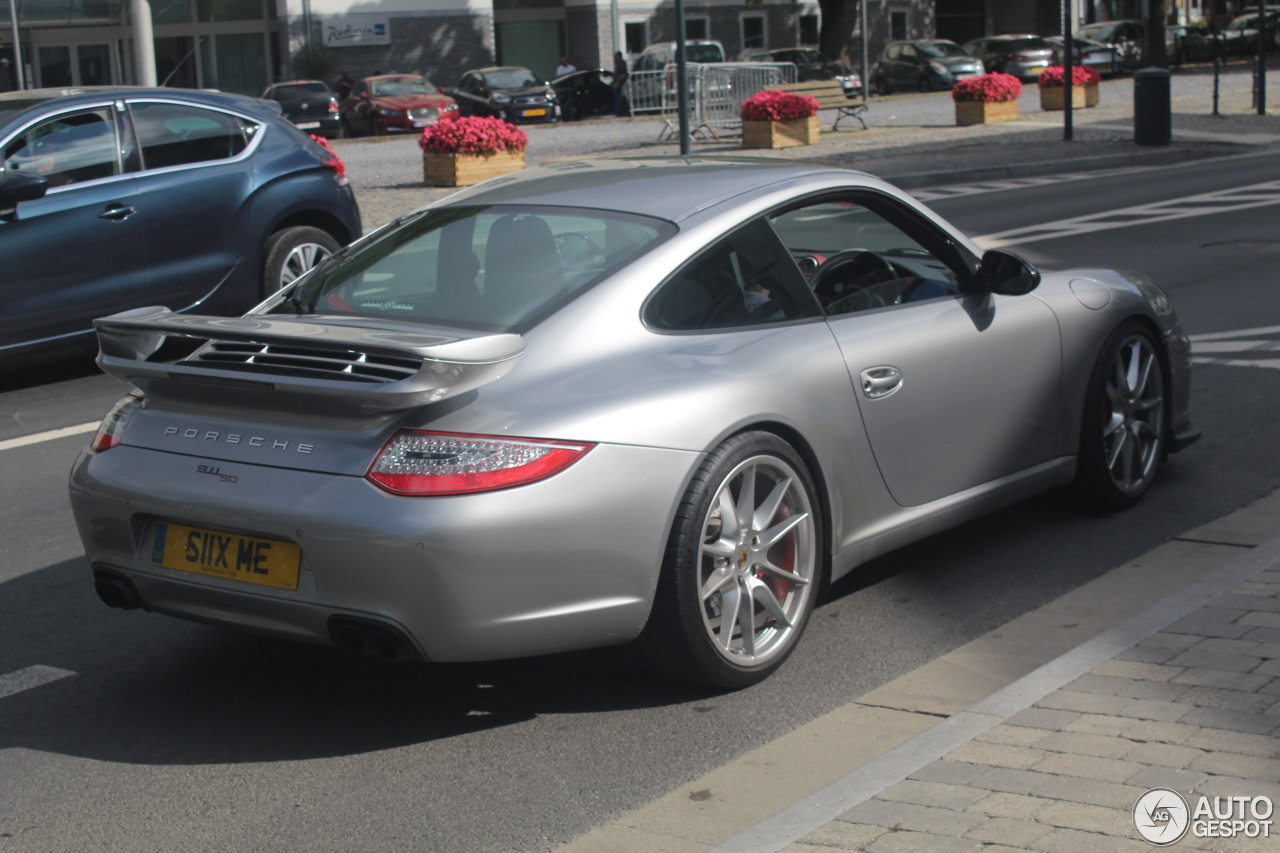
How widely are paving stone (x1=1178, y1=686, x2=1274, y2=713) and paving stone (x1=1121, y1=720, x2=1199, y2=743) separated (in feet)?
0.49

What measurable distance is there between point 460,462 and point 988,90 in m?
27.2

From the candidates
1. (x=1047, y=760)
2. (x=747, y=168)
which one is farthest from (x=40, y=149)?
(x=1047, y=760)

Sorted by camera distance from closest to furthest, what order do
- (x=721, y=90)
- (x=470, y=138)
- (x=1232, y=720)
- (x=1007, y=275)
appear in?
(x=1232, y=720), (x=1007, y=275), (x=470, y=138), (x=721, y=90)

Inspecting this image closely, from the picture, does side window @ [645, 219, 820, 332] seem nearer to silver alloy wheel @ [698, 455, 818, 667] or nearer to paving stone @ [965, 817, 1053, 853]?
silver alloy wheel @ [698, 455, 818, 667]

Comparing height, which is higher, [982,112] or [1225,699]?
[982,112]

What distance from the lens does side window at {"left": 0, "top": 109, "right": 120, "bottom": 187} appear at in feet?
26.6

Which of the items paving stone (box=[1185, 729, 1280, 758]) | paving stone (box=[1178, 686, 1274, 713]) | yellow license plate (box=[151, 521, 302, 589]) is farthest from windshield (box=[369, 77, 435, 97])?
paving stone (box=[1185, 729, 1280, 758])

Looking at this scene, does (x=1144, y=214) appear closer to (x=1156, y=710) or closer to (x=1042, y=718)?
(x=1156, y=710)

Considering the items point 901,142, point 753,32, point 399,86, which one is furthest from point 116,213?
point 753,32

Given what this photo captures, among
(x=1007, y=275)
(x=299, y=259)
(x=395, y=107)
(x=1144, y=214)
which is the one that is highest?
(x=395, y=107)

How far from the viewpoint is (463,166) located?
19.4 m

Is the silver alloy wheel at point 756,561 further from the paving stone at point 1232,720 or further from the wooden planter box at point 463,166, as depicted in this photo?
the wooden planter box at point 463,166

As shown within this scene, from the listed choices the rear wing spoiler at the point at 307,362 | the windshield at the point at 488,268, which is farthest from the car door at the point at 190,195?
the rear wing spoiler at the point at 307,362

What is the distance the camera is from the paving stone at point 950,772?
3199 millimetres
